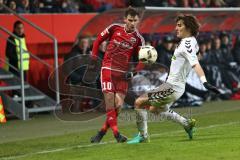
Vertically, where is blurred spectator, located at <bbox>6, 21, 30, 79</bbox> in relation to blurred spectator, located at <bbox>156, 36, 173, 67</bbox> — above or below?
above

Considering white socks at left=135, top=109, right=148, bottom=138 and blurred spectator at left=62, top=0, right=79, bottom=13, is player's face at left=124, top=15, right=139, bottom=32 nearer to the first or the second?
white socks at left=135, top=109, right=148, bottom=138

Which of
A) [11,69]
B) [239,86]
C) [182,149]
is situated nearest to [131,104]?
[11,69]

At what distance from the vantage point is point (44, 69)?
875 inches

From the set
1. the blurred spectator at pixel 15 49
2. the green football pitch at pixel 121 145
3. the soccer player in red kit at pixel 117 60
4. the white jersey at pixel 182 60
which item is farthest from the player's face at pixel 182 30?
the blurred spectator at pixel 15 49

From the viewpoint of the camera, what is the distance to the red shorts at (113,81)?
1273 centimetres

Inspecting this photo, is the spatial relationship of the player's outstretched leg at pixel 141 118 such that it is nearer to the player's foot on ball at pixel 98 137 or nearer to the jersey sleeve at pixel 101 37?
the player's foot on ball at pixel 98 137

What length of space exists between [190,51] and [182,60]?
0.31m

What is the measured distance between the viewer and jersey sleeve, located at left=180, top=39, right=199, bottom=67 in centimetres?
1169

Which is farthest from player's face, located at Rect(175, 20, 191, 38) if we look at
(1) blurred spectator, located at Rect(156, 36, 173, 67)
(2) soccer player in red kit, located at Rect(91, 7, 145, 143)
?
(1) blurred spectator, located at Rect(156, 36, 173, 67)

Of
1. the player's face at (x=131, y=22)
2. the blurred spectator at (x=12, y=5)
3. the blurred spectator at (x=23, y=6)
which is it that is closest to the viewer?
the player's face at (x=131, y=22)

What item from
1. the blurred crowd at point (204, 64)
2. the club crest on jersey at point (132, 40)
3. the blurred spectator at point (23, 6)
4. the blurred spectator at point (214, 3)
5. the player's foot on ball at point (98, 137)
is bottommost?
the blurred crowd at point (204, 64)

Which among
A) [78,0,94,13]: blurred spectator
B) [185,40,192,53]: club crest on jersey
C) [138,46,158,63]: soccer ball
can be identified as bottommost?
[78,0,94,13]: blurred spectator

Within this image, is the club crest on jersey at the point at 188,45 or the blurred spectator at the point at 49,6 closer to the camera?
the club crest on jersey at the point at 188,45

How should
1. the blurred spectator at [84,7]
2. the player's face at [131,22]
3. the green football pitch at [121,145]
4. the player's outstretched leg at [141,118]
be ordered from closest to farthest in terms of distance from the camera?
the green football pitch at [121,145] < the player's outstretched leg at [141,118] < the player's face at [131,22] < the blurred spectator at [84,7]
